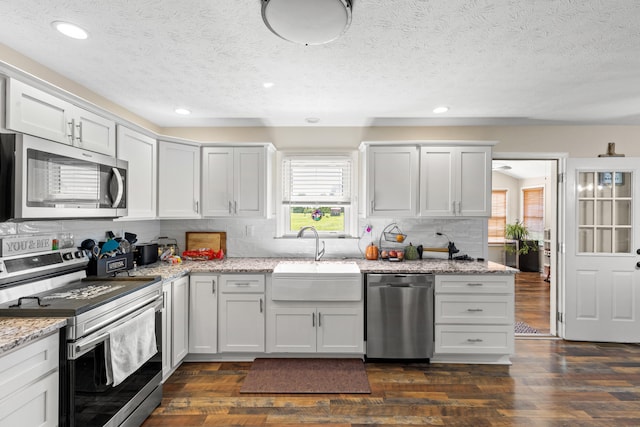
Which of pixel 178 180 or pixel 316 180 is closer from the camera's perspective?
pixel 178 180

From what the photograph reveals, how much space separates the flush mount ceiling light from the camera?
1543 millimetres

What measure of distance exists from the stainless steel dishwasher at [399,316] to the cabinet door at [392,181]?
2.49 ft

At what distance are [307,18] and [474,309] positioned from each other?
9.31ft

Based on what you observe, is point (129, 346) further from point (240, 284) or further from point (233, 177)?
point (233, 177)

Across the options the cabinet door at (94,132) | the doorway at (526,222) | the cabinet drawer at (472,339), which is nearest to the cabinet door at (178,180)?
the cabinet door at (94,132)

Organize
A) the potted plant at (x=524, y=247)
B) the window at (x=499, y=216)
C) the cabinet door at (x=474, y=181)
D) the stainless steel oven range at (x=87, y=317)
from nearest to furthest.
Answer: the stainless steel oven range at (x=87, y=317) → the cabinet door at (x=474, y=181) → the potted plant at (x=524, y=247) → the window at (x=499, y=216)

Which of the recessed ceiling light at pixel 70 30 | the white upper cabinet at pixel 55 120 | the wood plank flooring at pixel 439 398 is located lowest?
the wood plank flooring at pixel 439 398

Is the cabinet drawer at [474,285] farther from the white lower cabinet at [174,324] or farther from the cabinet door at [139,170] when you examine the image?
the cabinet door at [139,170]

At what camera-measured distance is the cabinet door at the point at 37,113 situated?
179 centimetres

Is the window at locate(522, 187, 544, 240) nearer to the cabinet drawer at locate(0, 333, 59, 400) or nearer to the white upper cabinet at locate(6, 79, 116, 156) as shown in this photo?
the white upper cabinet at locate(6, 79, 116, 156)

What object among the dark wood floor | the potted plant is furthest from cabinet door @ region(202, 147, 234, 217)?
the potted plant

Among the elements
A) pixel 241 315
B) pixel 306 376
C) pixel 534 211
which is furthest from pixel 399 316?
pixel 534 211

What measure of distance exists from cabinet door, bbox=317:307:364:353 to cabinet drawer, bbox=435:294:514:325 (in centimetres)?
75

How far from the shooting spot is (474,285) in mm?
3211
